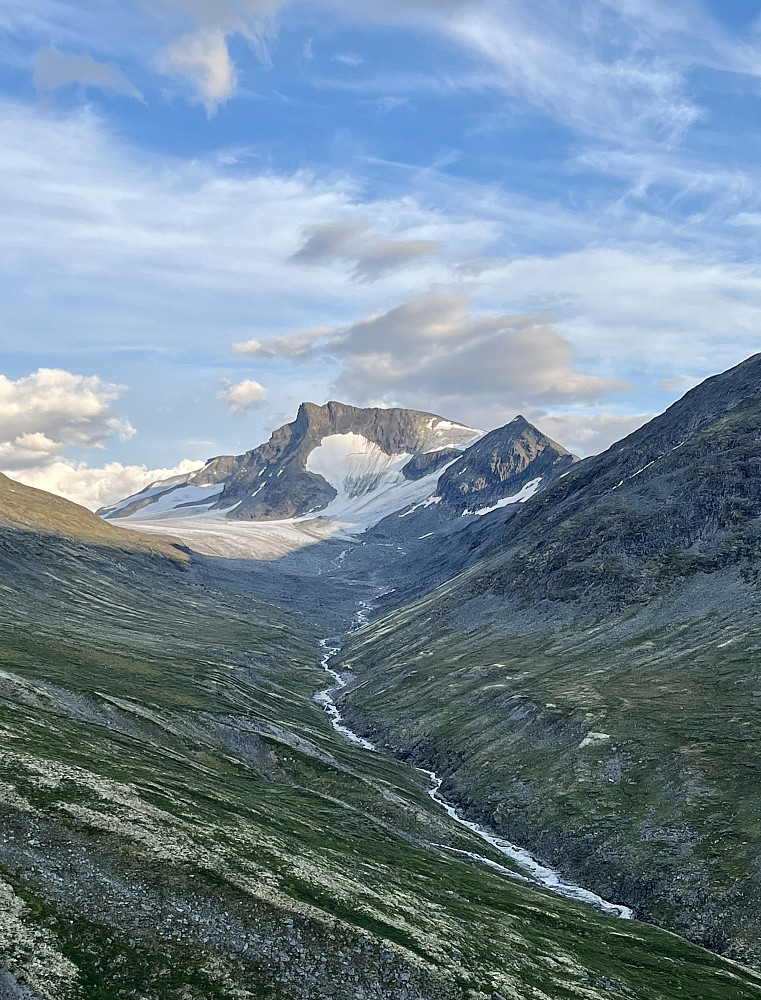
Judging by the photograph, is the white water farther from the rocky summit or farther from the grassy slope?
the grassy slope

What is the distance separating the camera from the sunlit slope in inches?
1462

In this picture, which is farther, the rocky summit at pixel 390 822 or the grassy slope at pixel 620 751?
the grassy slope at pixel 620 751

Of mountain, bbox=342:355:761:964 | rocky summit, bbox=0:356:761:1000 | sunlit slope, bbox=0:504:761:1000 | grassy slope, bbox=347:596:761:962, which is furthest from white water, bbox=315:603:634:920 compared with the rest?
sunlit slope, bbox=0:504:761:1000

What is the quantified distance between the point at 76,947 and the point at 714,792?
3072 inches

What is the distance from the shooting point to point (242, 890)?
44500mm

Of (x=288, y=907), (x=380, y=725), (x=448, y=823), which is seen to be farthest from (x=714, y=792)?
(x=380, y=725)

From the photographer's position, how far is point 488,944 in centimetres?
5141

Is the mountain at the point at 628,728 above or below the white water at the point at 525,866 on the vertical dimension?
above

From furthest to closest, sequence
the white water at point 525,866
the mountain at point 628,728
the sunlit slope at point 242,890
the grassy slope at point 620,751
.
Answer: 1. the mountain at point 628,728
2. the white water at point 525,866
3. the grassy slope at point 620,751
4. the sunlit slope at point 242,890

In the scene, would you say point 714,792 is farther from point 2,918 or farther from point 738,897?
point 2,918

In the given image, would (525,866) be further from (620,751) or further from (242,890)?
(242,890)

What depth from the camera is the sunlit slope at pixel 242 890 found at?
37125 mm

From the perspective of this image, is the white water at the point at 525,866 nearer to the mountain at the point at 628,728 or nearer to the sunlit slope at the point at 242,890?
the mountain at the point at 628,728

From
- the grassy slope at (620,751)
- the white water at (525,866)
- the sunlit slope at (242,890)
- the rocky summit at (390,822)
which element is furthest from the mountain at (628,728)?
the sunlit slope at (242,890)
